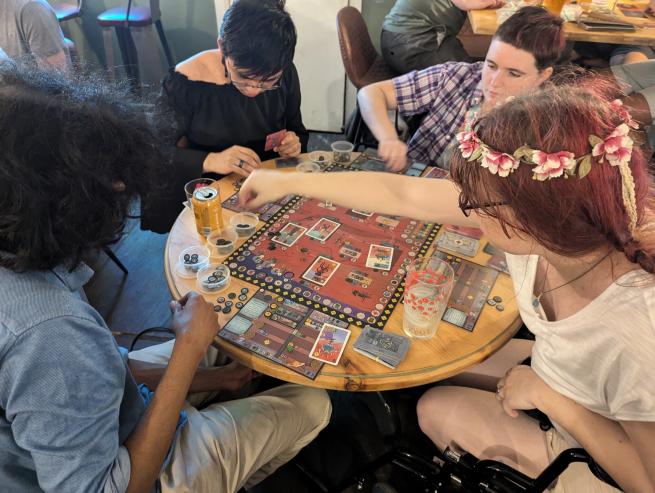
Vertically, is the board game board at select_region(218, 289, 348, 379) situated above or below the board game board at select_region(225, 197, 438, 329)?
below

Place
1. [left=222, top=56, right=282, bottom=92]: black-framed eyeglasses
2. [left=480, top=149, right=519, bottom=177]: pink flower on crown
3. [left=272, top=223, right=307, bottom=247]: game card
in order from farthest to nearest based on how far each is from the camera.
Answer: [left=222, top=56, right=282, bottom=92]: black-framed eyeglasses
[left=272, top=223, right=307, bottom=247]: game card
[left=480, top=149, right=519, bottom=177]: pink flower on crown

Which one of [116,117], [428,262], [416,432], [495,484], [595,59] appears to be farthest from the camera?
[595,59]

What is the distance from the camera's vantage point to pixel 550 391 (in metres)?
1.04

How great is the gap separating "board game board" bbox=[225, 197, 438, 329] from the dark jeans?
1.61m

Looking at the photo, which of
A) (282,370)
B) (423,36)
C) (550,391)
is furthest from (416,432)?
(423,36)

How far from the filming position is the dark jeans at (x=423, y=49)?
2621 millimetres

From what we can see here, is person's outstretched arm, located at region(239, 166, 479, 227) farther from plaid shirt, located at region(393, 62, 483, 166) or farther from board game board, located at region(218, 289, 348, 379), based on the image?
plaid shirt, located at region(393, 62, 483, 166)

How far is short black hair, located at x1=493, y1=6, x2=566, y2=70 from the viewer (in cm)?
165

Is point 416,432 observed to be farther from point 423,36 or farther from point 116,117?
point 423,36

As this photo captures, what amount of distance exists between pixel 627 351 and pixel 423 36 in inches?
89.5

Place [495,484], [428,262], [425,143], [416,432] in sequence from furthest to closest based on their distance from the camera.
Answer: [425,143], [416,432], [428,262], [495,484]

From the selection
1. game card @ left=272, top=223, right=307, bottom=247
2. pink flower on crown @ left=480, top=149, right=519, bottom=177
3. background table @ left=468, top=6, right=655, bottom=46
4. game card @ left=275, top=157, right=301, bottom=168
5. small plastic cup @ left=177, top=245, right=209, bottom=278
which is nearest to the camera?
pink flower on crown @ left=480, top=149, right=519, bottom=177

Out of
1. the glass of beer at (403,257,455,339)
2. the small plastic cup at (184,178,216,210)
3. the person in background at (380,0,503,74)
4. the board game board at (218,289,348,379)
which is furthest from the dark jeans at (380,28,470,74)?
the board game board at (218,289,348,379)

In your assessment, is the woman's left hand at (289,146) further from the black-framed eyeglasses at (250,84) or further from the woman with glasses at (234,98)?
the black-framed eyeglasses at (250,84)
